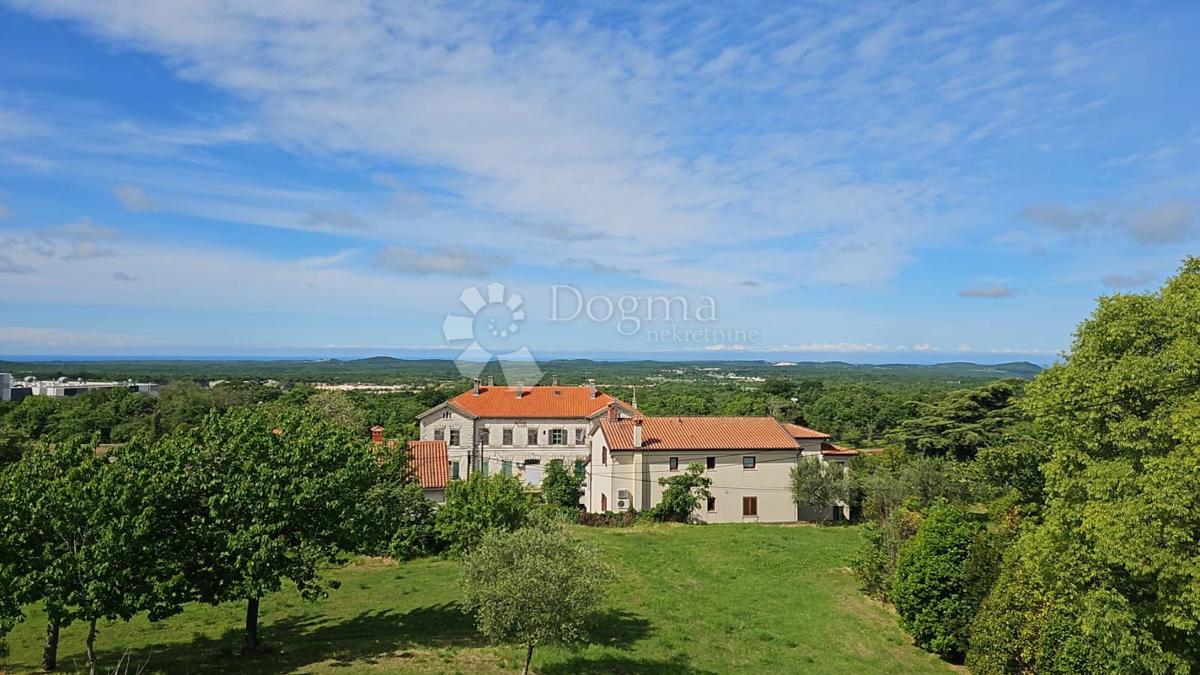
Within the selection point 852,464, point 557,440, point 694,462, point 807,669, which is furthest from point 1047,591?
point 557,440

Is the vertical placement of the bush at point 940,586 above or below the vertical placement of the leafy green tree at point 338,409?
below

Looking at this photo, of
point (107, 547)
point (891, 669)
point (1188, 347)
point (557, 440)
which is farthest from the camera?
point (557, 440)

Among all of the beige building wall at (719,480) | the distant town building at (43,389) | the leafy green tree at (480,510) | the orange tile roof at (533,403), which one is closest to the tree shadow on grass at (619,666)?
the leafy green tree at (480,510)

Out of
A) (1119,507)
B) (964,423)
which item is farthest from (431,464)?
(964,423)

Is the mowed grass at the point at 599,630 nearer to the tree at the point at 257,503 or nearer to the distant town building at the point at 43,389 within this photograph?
the tree at the point at 257,503

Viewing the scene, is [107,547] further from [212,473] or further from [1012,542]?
[1012,542]

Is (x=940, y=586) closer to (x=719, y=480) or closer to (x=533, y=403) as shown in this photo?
(x=719, y=480)
